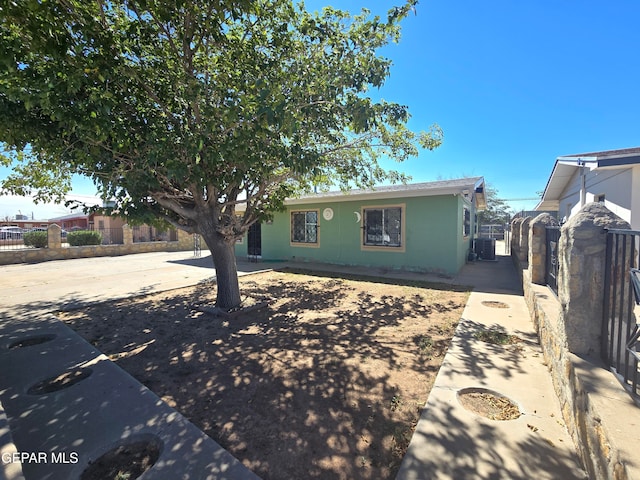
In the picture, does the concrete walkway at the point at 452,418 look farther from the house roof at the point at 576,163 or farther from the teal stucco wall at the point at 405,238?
the teal stucco wall at the point at 405,238

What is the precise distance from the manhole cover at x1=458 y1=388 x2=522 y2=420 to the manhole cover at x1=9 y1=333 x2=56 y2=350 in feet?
19.7

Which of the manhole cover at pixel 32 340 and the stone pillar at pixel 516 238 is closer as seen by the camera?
the manhole cover at pixel 32 340

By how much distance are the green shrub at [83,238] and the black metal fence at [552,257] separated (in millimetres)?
21730

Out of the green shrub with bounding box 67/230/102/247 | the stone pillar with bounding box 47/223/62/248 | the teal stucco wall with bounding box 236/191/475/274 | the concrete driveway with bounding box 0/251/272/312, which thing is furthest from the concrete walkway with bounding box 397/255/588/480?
the green shrub with bounding box 67/230/102/247

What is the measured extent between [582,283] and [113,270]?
1431 cm

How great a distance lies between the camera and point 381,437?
2.45 metres

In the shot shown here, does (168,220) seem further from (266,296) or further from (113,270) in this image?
(113,270)

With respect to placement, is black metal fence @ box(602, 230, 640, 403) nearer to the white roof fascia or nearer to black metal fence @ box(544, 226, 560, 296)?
black metal fence @ box(544, 226, 560, 296)

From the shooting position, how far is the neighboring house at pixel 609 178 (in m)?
6.37

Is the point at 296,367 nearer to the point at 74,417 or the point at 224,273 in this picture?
the point at 74,417

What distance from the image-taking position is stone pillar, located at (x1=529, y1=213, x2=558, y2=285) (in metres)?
5.00

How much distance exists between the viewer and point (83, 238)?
57.5 feet

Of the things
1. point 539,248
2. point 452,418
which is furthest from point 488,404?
point 539,248

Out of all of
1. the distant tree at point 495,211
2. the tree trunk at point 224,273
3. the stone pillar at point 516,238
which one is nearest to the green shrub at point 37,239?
the tree trunk at point 224,273
